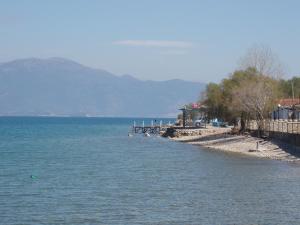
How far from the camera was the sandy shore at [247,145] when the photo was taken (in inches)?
2200

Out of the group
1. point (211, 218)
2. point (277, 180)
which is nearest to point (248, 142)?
point (277, 180)

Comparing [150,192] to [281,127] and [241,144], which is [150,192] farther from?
[281,127]

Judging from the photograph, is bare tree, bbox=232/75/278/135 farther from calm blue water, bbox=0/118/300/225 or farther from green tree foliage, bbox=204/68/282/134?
calm blue water, bbox=0/118/300/225

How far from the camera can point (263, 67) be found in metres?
81.1

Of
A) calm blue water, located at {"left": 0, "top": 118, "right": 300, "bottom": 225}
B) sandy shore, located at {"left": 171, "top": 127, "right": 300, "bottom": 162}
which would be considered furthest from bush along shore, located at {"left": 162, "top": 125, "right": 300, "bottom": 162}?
calm blue water, located at {"left": 0, "top": 118, "right": 300, "bottom": 225}

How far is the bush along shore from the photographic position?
184 ft

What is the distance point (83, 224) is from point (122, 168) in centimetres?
2283

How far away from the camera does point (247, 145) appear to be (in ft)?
221

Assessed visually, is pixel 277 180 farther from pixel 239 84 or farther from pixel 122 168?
pixel 239 84

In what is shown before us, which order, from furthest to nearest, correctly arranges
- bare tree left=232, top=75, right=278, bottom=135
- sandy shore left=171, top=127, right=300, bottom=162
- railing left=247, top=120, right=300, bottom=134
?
bare tree left=232, top=75, right=278, bottom=135 < railing left=247, top=120, right=300, bottom=134 < sandy shore left=171, top=127, right=300, bottom=162

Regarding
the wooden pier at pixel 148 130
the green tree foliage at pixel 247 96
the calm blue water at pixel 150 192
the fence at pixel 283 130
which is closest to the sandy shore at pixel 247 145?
the fence at pixel 283 130

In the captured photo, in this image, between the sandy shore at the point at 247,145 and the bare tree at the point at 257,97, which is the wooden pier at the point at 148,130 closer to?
the sandy shore at the point at 247,145

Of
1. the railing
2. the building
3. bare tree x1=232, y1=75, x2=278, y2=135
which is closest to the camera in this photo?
the railing

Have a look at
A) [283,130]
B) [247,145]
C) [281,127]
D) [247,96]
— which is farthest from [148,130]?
[283,130]
